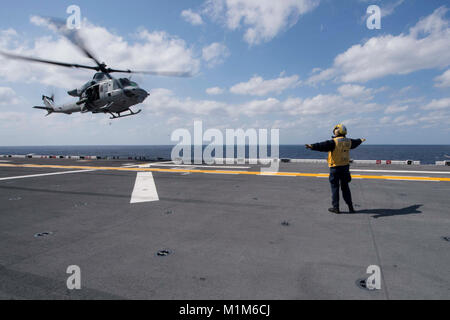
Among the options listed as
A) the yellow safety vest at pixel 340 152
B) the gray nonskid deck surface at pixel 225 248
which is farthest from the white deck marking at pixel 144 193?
the yellow safety vest at pixel 340 152

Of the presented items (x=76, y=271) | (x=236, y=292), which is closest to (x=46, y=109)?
(x=76, y=271)

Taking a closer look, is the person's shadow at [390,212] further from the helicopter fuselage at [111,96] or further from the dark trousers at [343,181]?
the helicopter fuselage at [111,96]

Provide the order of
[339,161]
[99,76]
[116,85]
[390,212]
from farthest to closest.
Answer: [99,76], [116,85], [339,161], [390,212]

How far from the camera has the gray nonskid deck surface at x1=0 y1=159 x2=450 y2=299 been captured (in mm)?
2721

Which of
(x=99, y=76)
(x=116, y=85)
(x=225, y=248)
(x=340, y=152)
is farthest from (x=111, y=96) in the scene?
(x=225, y=248)

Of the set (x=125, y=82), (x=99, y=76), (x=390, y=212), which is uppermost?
(x=99, y=76)

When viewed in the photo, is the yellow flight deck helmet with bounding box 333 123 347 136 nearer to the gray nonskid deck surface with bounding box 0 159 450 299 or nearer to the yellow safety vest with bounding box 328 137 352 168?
the yellow safety vest with bounding box 328 137 352 168

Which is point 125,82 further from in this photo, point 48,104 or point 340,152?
point 340,152

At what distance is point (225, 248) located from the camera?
12.4 feet

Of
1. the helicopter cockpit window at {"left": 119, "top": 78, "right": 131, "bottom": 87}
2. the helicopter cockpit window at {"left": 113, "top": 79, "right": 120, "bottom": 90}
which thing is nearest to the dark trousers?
the helicopter cockpit window at {"left": 119, "top": 78, "right": 131, "bottom": 87}

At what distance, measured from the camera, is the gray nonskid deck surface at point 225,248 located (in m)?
2.72

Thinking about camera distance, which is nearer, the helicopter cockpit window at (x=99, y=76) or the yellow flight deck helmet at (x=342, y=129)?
the yellow flight deck helmet at (x=342, y=129)

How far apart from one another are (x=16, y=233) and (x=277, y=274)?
5075mm

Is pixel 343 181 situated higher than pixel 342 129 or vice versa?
pixel 342 129
